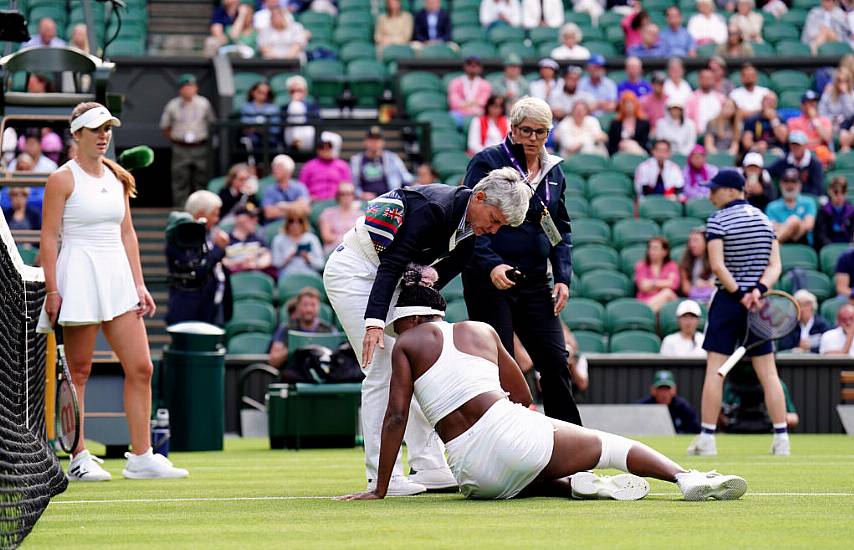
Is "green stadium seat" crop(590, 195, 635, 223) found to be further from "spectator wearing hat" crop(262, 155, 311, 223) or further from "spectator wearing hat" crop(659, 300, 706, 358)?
"spectator wearing hat" crop(262, 155, 311, 223)

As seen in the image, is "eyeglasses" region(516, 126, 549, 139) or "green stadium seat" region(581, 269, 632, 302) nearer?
"eyeglasses" region(516, 126, 549, 139)

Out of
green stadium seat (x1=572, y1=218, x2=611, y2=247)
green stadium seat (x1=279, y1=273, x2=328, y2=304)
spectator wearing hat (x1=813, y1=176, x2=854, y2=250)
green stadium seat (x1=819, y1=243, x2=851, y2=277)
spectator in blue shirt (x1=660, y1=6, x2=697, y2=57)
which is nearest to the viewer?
green stadium seat (x1=279, y1=273, x2=328, y2=304)

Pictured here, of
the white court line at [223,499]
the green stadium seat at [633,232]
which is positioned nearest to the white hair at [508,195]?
the white court line at [223,499]

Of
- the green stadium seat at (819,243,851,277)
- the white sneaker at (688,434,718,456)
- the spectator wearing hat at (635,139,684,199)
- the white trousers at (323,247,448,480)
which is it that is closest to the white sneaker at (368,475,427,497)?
the white trousers at (323,247,448,480)

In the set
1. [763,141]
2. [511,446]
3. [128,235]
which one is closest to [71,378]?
[128,235]

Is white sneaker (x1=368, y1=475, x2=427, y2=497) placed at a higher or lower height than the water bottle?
Result: higher

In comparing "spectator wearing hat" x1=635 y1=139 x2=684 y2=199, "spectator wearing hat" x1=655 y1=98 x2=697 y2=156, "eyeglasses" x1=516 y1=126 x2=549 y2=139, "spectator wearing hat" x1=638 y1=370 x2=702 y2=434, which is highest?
→ "spectator wearing hat" x1=655 y1=98 x2=697 y2=156

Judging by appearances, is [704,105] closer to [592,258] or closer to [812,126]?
[812,126]

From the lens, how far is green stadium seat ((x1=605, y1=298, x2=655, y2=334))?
16984mm

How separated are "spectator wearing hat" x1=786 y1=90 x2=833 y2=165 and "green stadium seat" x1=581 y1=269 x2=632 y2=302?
4358 mm

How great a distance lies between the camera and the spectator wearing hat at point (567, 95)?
2031 cm

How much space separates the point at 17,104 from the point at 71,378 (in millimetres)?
3487

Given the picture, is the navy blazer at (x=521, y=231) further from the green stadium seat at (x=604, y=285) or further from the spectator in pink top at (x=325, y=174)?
the spectator in pink top at (x=325, y=174)

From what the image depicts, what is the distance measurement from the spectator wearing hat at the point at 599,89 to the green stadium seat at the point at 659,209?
2340mm
